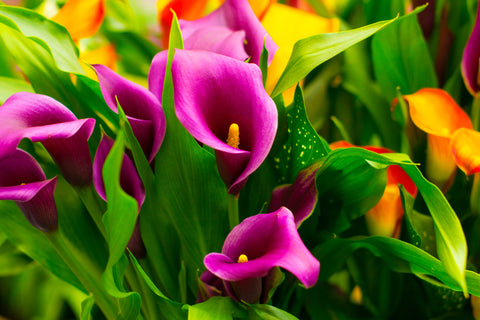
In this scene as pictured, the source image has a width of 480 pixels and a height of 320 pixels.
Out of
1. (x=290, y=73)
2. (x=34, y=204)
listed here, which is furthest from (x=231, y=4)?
(x=34, y=204)

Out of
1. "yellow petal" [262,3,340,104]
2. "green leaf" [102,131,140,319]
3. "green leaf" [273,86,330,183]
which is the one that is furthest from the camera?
"yellow petal" [262,3,340,104]

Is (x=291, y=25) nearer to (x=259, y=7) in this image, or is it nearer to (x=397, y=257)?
(x=259, y=7)

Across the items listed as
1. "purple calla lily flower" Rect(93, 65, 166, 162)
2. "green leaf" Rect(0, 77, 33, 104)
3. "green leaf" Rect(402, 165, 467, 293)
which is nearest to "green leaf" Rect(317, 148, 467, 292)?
"green leaf" Rect(402, 165, 467, 293)

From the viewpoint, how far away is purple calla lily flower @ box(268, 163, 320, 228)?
31 cm

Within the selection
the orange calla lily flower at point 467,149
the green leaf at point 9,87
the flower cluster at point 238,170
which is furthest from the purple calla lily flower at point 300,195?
the green leaf at point 9,87

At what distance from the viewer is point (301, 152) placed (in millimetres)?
344

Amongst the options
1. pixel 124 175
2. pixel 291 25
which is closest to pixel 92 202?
pixel 124 175

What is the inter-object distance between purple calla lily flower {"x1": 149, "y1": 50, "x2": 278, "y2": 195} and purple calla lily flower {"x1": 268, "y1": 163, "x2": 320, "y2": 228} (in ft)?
0.14

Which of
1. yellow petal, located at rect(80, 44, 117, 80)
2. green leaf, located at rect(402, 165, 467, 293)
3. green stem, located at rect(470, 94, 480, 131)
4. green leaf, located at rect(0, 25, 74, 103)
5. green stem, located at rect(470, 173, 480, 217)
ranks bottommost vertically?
green stem, located at rect(470, 173, 480, 217)

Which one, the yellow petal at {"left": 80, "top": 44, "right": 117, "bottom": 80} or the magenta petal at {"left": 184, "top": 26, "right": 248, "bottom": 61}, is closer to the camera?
the magenta petal at {"left": 184, "top": 26, "right": 248, "bottom": 61}

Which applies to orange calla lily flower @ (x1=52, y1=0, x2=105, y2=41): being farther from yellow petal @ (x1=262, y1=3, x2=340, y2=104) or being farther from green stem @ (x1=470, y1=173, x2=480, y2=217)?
green stem @ (x1=470, y1=173, x2=480, y2=217)

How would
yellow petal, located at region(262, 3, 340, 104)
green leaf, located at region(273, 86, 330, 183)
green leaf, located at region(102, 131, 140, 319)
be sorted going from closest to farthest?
green leaf, located at region(102, 131, 140, 319)
green leaf, located at region(273, 86, 330, 183)
yellow petal, located at region(262, 3, 340, 104)

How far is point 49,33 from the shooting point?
0.36 m

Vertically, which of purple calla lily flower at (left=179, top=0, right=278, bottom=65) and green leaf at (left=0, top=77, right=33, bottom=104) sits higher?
purple calla lily flower at (left=179, top=0, right=278, bottom=65)
